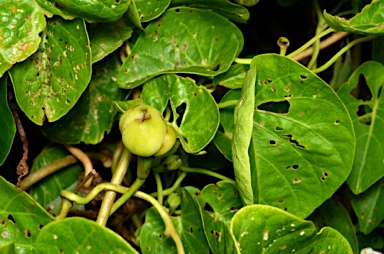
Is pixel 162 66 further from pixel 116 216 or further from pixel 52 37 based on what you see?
pixel 116 216

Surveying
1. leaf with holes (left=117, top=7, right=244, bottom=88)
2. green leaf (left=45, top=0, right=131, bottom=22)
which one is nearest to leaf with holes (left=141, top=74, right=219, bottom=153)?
leaf with holes (left=117, top=7, right=244, bottom=88)

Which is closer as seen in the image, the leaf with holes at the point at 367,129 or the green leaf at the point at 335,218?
the leaf with holes at the point at 367,129

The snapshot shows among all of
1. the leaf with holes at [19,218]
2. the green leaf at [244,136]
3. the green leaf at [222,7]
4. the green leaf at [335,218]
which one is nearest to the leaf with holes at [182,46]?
the green leaf at [222,7]

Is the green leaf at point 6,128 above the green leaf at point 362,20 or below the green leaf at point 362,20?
below

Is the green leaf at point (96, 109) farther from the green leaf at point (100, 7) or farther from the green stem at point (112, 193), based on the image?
the green leaf at point (100, 7)

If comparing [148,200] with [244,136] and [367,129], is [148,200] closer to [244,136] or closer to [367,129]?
[244,136]

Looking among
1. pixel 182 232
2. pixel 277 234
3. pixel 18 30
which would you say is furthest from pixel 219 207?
pixel 18 30

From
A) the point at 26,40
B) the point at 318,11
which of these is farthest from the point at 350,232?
the point at 26,40

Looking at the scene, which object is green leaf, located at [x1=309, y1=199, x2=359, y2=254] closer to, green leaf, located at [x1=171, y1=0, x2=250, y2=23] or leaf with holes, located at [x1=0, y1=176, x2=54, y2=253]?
green leaf, located at [x1=171, y1=0, x2=250, y2=23]
